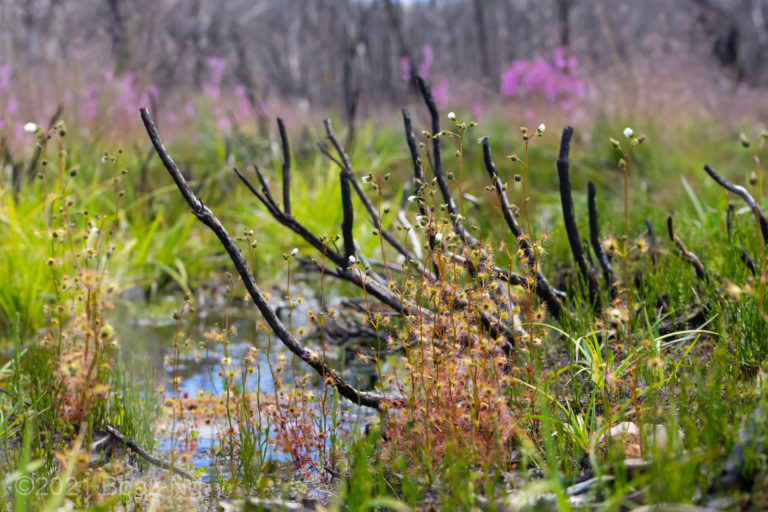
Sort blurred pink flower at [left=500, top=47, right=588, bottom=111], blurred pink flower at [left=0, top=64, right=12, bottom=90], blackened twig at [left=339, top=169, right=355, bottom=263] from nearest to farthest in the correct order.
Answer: blackened twig at [left=339, top=169, right=355, bottom=263] < blurred pink flower at [left=0, top=64, right=12, bottom=90] < blurred pink flower at [left=500, top=47, right=588, bottom=111]

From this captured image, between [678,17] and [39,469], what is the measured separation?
34.8 m

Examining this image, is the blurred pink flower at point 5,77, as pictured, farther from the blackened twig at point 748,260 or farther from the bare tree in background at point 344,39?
the blackened twig at point 748,260

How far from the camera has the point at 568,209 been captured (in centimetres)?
247

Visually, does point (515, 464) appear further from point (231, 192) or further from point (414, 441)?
point (231, 192)

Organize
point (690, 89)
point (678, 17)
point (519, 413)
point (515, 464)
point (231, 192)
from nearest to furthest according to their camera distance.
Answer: point (515, 464) < point (519, 413) < point (231, 192) < point (690, 89) < point (678, 17)

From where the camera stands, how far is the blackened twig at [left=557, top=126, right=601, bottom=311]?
7.72ft

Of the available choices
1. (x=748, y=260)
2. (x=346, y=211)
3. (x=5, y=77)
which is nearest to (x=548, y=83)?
(x=5, y=77)

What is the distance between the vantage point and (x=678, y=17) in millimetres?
31109

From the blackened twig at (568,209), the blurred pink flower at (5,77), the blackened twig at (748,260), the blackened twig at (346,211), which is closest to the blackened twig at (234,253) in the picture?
the blackened twig at (346,211)

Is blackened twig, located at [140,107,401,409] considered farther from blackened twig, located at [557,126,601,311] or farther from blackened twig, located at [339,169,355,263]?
blackened twig, located at [557,126,601,311]

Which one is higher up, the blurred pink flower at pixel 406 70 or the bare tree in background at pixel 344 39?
the bare tree in background at pixel 344 39

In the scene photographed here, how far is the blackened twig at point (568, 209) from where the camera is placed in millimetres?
2352

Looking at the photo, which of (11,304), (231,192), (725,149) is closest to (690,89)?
(725,149)

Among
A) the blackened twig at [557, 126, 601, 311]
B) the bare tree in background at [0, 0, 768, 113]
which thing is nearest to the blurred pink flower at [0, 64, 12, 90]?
the bare tree in background at [0, 0, 768, 113]
